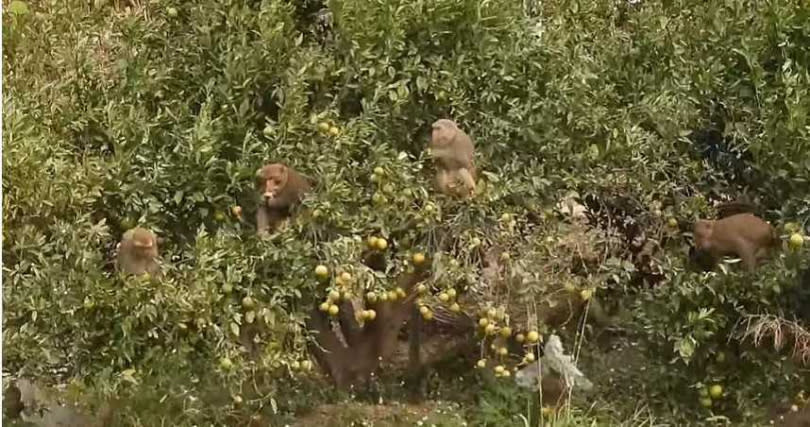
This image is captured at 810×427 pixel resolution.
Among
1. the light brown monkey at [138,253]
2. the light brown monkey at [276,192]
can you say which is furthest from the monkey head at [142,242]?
the light brown monkey at [276,192]

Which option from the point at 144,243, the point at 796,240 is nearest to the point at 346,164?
the point at 144,243

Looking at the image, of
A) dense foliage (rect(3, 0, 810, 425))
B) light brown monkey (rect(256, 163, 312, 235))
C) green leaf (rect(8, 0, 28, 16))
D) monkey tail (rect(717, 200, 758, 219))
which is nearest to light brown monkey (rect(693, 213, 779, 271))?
dense foliage (rect(3, 0, 810, 425))

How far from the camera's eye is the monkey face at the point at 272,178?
3193mm

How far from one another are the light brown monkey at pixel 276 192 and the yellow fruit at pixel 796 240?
1495 mm

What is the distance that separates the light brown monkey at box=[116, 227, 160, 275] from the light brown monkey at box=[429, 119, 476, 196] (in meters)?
0.90

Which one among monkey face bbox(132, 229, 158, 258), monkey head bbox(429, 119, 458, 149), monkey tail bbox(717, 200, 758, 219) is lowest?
monkey tail bbox(717, 200, 758, 219)

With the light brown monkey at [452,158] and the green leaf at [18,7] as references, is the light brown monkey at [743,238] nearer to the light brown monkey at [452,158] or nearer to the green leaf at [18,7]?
the light brown monkey at [452,158]

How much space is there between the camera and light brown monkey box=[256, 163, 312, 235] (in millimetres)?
3201

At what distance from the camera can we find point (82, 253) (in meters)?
3.11

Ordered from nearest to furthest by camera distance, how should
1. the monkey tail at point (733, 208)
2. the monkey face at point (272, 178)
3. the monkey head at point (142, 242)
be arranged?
the monkey head at point (142, 242) < the monkey face at point (272, 178) < the monkey tail at point (733, 208)

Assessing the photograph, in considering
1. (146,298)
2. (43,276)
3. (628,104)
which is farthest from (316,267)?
(628,104)

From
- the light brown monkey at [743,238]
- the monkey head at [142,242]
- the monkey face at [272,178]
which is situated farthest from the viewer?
the light brown monkey at [743,238]

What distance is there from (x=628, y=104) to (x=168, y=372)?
175cm

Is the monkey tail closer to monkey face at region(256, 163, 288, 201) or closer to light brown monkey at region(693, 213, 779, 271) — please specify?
light brown monkey at region(693, 213, 779, 271)
